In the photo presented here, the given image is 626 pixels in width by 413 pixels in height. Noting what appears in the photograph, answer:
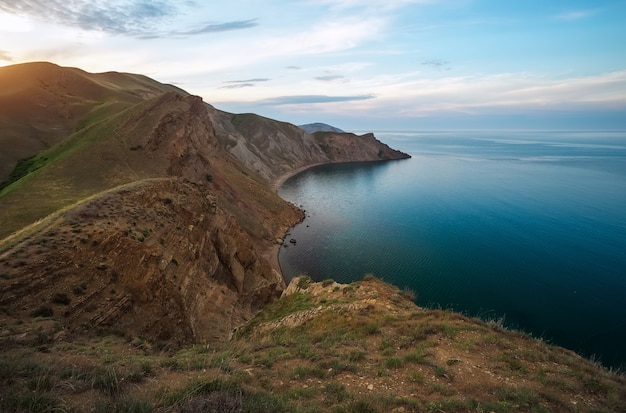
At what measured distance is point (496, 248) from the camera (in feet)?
148

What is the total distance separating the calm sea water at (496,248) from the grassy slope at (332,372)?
1116 cm

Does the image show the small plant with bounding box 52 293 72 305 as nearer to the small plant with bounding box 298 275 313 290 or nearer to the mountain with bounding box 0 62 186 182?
the small plant with bounding box 298 275 313 290

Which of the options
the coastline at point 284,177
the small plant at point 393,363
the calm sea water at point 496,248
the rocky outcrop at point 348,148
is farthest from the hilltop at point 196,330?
the rocky outcrop at point 348,148

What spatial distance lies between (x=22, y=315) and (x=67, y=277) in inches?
99.7

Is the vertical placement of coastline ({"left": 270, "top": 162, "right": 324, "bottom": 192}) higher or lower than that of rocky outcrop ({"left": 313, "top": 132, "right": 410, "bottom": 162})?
lower

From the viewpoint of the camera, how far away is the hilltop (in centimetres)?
741

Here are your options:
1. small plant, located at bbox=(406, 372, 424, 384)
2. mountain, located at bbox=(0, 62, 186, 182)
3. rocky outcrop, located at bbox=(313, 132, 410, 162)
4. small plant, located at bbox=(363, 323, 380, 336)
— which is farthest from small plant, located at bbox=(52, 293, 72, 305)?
rocky outcrop, located at bbox=(313, 132, 410, 162)

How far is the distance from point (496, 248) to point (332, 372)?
43.4 metres

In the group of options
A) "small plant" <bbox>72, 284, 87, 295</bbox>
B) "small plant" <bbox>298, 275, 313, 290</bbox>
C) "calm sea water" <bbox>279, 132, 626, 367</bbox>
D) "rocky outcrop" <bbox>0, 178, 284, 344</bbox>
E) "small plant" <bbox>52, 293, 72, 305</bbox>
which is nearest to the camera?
Result: "small plant" <bbox>52, 293, 72, 305</bbox>

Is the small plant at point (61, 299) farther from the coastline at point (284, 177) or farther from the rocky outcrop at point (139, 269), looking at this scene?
the coastline at point (284, 177)

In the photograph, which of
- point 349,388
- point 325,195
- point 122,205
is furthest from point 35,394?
point 325,195

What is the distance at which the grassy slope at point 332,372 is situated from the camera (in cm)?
654

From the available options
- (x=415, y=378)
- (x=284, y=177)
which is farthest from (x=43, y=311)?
(x=284, y=177)

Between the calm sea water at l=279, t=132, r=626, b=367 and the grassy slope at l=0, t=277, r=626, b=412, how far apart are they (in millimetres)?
11160
